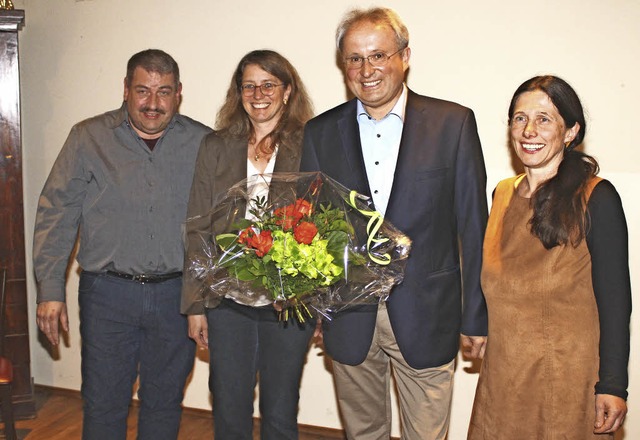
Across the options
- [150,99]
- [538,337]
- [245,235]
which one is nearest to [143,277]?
[150,99]

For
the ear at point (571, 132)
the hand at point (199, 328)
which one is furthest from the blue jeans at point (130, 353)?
→ the ear at point (571, 132)

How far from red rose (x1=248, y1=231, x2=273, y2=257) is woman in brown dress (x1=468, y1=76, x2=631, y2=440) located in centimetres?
78

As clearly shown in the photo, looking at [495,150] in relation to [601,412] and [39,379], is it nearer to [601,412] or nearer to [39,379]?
[601,412]

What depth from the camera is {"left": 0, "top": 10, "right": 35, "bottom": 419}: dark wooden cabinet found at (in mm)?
3754

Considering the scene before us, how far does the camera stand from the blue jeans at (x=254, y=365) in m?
2.61

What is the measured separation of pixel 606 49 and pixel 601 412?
1.74m

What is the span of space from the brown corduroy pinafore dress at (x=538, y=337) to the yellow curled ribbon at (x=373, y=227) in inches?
14.7

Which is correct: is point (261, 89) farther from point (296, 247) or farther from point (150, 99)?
Result: point (296, 247)

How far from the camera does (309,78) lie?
3.59 metres

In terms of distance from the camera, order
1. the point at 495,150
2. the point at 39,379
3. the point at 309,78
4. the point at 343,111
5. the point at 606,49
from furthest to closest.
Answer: the point at 39,379 < the point at 309,78 < the point at 495,150 < the point at 606,49 < the point at 343,111

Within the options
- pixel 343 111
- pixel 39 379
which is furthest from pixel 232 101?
pixel 39 379

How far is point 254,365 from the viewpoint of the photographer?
8.82 ft

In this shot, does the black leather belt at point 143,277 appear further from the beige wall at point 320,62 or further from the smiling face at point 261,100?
the beige wall at point 320,62

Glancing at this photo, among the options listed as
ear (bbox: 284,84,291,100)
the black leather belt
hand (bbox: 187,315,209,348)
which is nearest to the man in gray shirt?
the black leather belt
